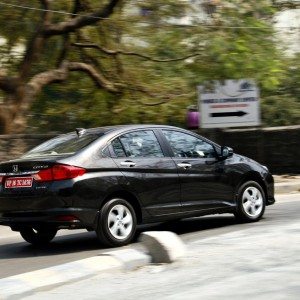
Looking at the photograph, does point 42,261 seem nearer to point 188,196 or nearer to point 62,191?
point 62,191

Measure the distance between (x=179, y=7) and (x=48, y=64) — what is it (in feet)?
13.1

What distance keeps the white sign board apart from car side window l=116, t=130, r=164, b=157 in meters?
8.62

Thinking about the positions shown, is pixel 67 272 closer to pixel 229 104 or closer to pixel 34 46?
pixel 34 46

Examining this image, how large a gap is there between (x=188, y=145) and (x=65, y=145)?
6.00ft

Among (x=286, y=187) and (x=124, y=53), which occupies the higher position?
(x=124, y=53)

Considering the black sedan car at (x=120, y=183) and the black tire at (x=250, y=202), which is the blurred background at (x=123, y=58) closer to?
the black tire at (x=250, y=202)

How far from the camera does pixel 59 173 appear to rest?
830 centimetres

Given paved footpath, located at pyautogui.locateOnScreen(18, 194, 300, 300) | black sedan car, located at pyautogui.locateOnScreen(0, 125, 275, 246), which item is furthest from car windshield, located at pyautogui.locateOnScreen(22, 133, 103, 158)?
paved footpath, located at pyautogui.locateOnScreen(18, 194, 300, 300)

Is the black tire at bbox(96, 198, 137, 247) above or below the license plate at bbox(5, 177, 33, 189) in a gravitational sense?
below

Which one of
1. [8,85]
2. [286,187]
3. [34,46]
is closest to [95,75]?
[34,46]

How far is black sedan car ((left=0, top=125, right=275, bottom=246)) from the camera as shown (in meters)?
8.33

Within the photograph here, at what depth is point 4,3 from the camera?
1744cm

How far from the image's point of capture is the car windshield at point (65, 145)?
28.8ft

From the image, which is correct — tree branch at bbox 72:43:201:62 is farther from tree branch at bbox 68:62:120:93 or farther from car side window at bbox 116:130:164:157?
car side window at bbox 116:130:164:157
